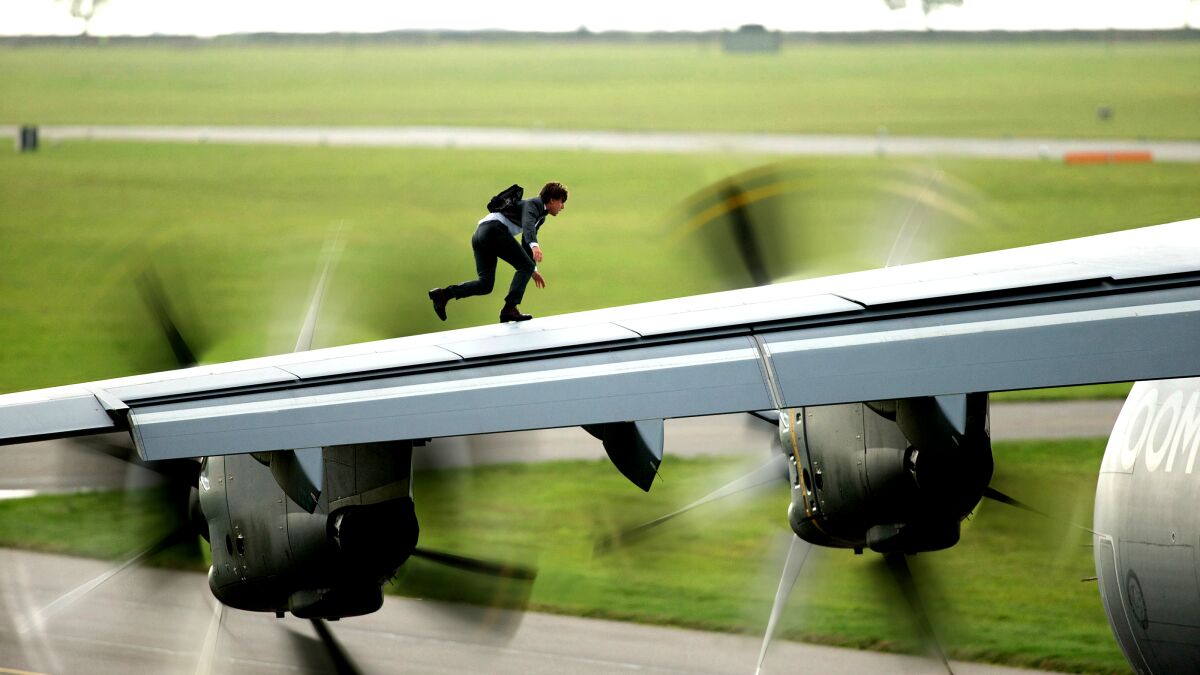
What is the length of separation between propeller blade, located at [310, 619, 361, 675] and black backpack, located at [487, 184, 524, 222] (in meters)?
3.94

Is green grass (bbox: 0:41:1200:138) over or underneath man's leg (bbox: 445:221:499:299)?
underneath

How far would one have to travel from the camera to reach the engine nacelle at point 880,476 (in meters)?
11.0

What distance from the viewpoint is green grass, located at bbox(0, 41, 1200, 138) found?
89.2 m

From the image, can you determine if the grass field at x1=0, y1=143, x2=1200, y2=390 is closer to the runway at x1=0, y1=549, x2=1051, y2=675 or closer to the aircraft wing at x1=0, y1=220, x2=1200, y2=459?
the runway at x1=0, y1=549, x2=1051, y2=675

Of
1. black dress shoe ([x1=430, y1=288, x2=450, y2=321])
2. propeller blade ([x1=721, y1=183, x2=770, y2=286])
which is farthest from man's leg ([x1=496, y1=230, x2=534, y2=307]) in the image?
propeller blade ([x1=721, y1=183, x2=770, y2=286])

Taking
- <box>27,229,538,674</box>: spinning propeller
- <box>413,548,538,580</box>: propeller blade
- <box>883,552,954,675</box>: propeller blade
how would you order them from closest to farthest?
1. <box>27,229,538,674</box>: spinning propeller
2. <box>413,548,538,580</box>: propeller blade
3. <box>883,552,954,675</box>: propeller blade

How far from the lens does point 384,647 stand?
60.6 ft

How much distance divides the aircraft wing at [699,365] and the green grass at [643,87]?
71659 mm

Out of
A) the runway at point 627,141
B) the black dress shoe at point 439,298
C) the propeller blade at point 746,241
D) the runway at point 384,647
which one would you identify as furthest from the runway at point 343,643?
the runway at point 627,141

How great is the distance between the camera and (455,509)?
12570 mm

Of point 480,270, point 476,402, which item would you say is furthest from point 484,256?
point 476,402

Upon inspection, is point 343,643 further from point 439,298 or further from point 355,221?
point 355,221

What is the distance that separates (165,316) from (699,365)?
27.3ft

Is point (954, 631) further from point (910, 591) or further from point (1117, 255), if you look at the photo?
point (1117, 255)
